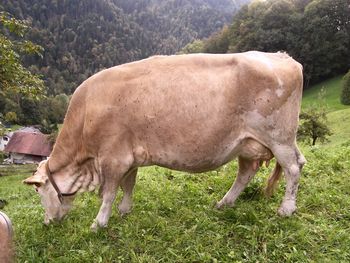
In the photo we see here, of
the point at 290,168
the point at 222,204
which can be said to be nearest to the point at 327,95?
the point at 222,204

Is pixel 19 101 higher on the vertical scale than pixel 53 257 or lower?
lower

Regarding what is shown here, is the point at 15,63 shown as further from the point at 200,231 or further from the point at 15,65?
the point at 200,231

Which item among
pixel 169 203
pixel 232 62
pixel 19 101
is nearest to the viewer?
pixel 232 62

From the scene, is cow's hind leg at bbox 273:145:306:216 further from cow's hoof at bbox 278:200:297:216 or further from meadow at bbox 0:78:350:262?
meadow at bbox 0:78:350:262

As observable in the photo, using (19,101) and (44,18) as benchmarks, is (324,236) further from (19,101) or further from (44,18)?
(44,18)

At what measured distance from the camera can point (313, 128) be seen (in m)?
25.7

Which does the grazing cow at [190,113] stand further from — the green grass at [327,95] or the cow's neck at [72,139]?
the green grass at [327,95]

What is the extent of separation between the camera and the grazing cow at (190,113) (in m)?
4.85

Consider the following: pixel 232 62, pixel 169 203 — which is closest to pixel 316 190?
pixel 169 203

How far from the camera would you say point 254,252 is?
4.72 meters

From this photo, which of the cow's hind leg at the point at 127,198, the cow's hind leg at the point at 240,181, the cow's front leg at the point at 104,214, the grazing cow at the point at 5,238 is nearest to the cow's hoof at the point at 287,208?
the cow's hind leg at the point at 240,181

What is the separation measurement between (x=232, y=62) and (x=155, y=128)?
4.36 feet

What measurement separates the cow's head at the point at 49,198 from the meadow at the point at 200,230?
Answer: 6.6 inches

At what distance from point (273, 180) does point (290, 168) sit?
71 cm
